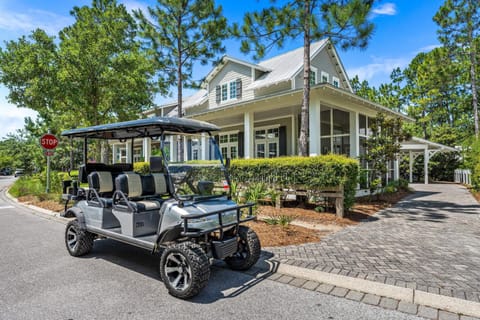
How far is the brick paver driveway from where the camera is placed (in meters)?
3.66

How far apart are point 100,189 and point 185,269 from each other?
99.9 inches

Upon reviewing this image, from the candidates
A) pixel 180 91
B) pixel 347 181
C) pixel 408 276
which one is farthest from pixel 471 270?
pixel 180 91

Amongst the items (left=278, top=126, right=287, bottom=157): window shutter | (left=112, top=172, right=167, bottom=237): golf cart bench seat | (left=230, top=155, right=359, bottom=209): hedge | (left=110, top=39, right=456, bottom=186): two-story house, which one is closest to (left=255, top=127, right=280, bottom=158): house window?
(left=110, top=39, right=456, bottom=186): two-story house

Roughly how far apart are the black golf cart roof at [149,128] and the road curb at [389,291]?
253cm

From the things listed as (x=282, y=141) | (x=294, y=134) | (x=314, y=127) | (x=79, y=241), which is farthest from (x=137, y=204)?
(x=282, y=141)

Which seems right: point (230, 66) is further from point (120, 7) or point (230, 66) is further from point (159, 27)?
point (120, 7)

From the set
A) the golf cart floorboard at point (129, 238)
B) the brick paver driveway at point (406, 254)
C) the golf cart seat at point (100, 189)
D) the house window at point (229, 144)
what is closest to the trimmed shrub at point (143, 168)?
the golf cart seat at point (100, 189)

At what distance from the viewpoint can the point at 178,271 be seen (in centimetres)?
339

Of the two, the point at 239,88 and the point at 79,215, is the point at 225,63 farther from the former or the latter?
the point at 79,215

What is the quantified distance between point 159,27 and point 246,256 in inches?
527

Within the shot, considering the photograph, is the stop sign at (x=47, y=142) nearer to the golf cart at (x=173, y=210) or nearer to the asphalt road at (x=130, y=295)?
the golf cart at (x=173, y=210)

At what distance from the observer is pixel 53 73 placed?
1146 centimetres

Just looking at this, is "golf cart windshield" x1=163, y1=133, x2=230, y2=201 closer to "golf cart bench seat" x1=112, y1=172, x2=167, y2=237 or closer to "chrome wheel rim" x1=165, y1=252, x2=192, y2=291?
"golf cart bench seat" x1=112, y1=172, x2=167, y2=237

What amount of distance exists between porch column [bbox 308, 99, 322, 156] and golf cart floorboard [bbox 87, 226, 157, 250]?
799 centimetres
